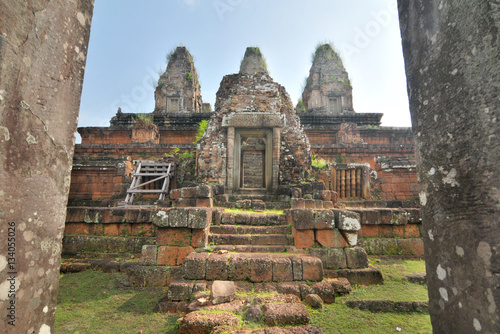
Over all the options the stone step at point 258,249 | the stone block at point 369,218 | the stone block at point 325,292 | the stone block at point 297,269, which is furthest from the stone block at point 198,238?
the stone block at point 369,218

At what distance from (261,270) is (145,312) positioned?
1618 millimetres

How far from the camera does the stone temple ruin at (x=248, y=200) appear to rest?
3.82 meters

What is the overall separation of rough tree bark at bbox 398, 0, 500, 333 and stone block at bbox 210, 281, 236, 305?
2140mm

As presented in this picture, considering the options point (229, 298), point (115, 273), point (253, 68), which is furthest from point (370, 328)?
point (253, 68)

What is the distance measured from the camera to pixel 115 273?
4.65 metres

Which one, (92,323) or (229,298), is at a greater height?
(229,298)

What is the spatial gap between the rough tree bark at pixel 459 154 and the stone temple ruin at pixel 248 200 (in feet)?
7.82

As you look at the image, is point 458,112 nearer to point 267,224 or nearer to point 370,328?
point 370,328

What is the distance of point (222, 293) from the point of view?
2.99m

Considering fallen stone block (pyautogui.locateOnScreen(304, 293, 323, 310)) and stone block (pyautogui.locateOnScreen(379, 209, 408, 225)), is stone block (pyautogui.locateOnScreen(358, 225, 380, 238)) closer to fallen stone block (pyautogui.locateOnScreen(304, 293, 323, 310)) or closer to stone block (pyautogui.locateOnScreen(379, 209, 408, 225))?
stone block (pyautogui.locateOnScreen(379, 209, 408, 225))

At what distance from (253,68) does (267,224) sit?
1795 cm


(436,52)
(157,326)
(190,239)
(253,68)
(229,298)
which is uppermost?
(253,68)

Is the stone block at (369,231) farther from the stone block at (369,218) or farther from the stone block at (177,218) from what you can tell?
the stone block at (177,218)

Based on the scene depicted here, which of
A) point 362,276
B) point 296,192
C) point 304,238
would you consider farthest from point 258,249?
point 296,192
